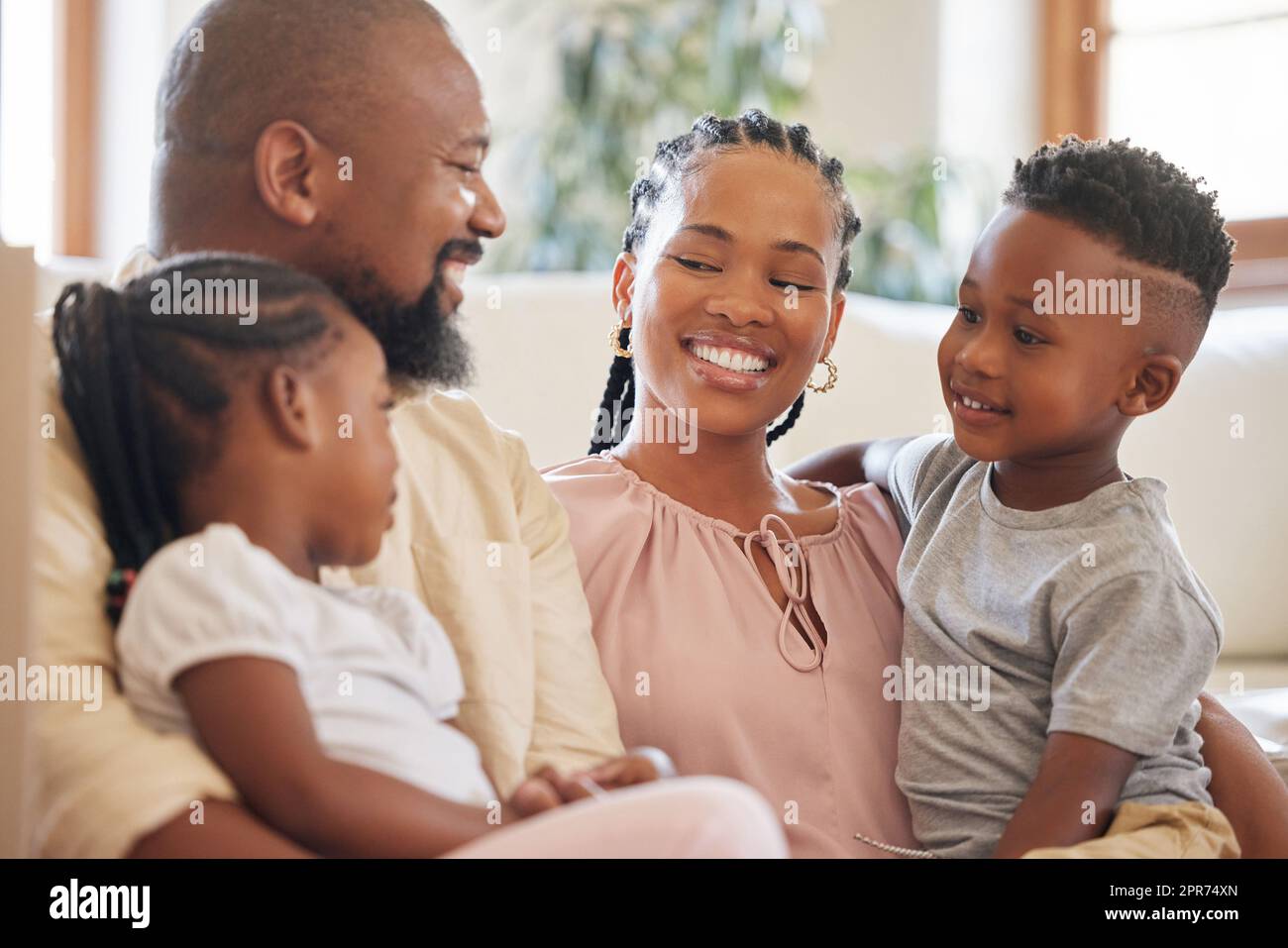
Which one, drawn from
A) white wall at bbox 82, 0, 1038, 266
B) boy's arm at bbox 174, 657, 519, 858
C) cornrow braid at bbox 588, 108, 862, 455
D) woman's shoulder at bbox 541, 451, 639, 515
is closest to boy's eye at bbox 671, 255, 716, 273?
cornrow braid at bbox 588, 108, 862, 455

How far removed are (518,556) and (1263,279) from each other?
2537mm

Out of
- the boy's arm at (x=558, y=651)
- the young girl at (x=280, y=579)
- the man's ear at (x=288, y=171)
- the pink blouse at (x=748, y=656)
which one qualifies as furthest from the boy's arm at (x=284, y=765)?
the pink blouse at (x=748, y=656)

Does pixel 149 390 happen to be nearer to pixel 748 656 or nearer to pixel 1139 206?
pixel 748 656

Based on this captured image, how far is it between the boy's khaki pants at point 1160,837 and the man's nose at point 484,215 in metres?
0.68

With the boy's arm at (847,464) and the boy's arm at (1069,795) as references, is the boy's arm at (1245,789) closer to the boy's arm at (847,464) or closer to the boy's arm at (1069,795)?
the boy's arm at (1069,795)

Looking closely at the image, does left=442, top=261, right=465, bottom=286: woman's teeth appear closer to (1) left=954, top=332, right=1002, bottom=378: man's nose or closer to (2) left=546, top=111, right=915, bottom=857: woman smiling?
(2) left=546, top=111, right=915, bottom=857: woman smiling

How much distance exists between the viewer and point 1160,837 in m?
1.16

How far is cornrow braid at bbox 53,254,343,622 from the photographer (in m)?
0.86

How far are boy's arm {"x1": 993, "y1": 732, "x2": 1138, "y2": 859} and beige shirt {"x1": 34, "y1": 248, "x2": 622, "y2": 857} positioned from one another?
0.35 m

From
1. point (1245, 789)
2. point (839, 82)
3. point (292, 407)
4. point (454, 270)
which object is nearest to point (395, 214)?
point (454, 270)

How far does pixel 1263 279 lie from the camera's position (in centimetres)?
315

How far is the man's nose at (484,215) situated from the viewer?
3.73ft

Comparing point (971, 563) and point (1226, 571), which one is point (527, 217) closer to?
point (1226, 571)

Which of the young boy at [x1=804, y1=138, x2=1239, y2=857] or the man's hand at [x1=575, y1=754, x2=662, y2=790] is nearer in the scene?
the man's hand at [x1=575, y1=754, x2=662, y2=790]
